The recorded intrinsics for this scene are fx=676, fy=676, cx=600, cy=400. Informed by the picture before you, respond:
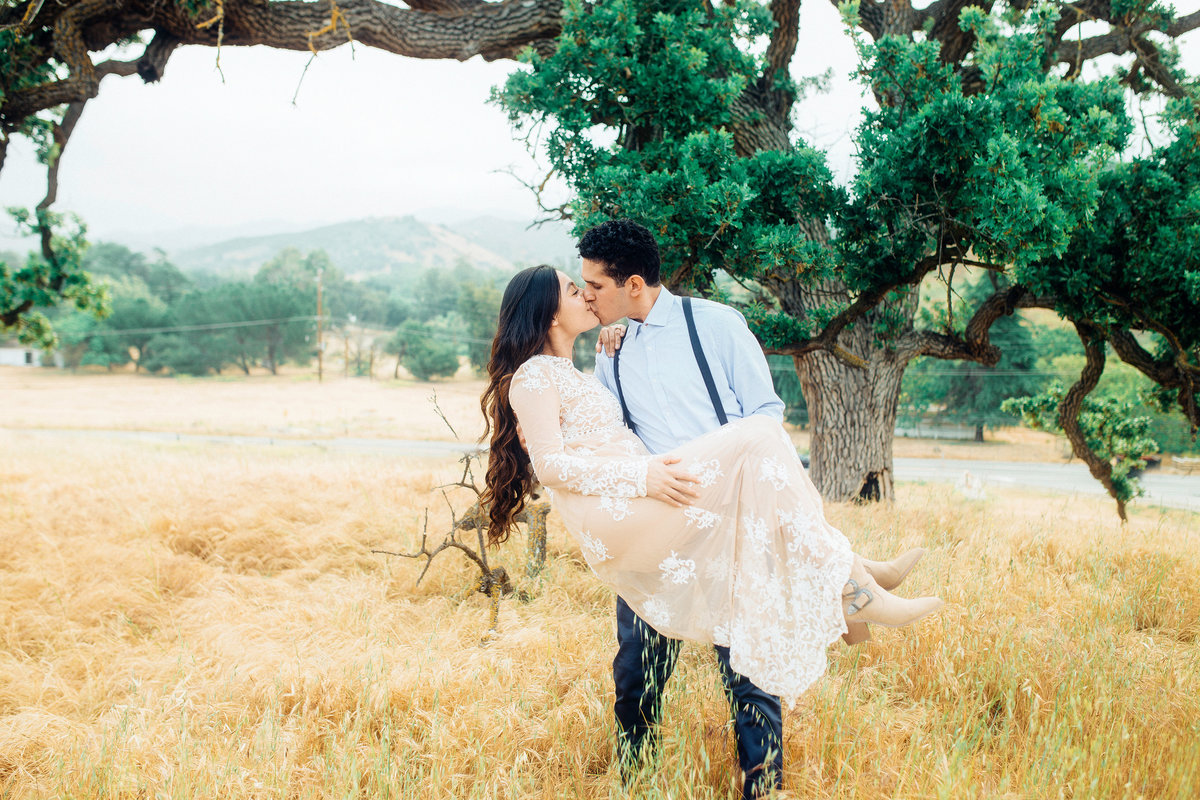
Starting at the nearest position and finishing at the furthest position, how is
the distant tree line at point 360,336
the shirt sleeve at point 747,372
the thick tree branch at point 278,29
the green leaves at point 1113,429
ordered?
the shirt sleeve at point 747,372
the thick tree branch at point 278,29
the green leaves at point 1113,429
the distant tree line at point 360,336

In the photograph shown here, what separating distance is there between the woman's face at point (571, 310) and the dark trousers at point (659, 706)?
1127 millimetres

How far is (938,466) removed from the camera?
2903cm

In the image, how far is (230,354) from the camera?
210 feet

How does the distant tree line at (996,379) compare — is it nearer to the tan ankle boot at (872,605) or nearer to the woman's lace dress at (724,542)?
the tan ankle boot at (872,605)

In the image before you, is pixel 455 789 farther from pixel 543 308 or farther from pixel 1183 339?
pixel 1183 339

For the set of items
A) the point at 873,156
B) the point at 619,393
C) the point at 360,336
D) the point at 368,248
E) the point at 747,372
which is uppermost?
the point at 368,248

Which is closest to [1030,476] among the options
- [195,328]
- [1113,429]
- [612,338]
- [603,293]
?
[1113,429]

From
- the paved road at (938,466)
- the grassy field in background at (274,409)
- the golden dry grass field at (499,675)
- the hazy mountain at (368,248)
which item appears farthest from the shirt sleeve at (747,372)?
the hazy mountain at (368,248)

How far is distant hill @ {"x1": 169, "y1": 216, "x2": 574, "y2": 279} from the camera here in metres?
158

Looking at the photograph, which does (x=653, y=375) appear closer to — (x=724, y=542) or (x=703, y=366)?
(x=703, y=366)

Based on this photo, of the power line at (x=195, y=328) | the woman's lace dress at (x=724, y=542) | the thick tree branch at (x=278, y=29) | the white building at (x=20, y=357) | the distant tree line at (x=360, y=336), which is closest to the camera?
the woman's lace dress at (x=724, y=542)

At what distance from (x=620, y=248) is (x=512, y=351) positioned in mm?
583

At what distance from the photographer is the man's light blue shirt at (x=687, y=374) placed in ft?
8.29

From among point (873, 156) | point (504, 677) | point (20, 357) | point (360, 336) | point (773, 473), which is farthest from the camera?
point (360, 336)
